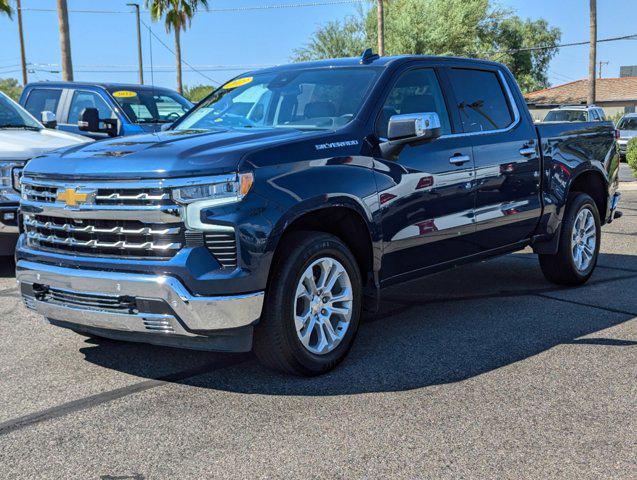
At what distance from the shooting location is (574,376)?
182 inches

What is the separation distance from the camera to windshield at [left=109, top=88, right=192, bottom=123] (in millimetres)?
11516

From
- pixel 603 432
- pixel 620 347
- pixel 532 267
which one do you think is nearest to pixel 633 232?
pixel 532 267

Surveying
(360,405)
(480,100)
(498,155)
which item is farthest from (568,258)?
(360,405)

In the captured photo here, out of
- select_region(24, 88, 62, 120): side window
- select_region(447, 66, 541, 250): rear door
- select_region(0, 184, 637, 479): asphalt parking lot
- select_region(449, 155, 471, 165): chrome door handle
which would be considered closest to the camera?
select_region(0, 184, 637, 479): asphalt parking lot

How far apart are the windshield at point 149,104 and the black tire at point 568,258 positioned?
6382 mm

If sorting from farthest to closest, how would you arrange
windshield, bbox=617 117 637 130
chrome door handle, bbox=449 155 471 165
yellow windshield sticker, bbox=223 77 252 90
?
windshield, bbox=617 117 637 130, yellow windshield sticker, bbox=223 77 252 90, chrome door handle, bbox=449 155 471 165

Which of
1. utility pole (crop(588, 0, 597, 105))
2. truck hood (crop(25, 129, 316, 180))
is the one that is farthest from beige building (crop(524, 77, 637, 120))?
truck hood (crop(25, 129, 316, 180))

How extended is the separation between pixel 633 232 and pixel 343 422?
25.9ft

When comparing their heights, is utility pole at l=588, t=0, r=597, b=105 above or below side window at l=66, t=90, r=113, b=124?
above

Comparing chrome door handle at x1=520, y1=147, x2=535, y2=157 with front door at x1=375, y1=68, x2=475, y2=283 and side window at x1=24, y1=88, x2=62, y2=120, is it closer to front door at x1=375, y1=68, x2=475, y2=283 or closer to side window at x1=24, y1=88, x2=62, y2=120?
front door at x1=375, y1=68, x2=475, y2=283

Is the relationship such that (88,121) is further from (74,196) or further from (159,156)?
(159,156)

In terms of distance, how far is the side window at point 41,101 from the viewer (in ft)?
39.5

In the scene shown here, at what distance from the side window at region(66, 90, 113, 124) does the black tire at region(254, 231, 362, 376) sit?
7.57 metres

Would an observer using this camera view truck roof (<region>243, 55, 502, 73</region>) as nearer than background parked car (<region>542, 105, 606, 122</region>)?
Yes
